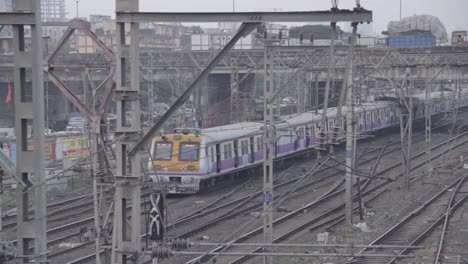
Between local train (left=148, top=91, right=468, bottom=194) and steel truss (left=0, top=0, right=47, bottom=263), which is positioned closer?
steel truss (left=0, top=0, right=47, bottom=263)

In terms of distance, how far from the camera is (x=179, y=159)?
63.0ft

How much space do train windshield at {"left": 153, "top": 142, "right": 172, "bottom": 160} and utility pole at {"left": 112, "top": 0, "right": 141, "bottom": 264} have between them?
12.7 meters

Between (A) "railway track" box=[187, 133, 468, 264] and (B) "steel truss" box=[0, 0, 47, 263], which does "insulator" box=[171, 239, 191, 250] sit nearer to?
(B) "steel truss" box=[0, 0, 47, 263]

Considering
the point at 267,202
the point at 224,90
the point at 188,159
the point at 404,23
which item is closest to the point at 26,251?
the point at 267,202

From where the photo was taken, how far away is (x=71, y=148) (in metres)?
24.7

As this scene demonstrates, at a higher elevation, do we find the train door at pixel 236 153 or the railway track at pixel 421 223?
the train door at pixel 236 153

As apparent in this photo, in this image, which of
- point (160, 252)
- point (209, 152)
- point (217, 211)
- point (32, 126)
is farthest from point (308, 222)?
point (32, 126)

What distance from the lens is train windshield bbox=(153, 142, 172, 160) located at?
19.3m

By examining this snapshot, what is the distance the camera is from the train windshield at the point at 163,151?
1930cm

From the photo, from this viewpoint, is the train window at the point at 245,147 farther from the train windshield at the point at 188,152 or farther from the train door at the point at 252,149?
the train windshield at the point at 188,152

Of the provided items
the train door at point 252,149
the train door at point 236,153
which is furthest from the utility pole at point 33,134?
the train door at point 252,149

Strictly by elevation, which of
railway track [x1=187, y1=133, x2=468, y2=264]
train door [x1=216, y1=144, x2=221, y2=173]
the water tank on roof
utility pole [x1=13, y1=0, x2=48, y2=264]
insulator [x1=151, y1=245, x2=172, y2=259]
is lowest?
railway track [x1=187, y1=133, x2=468, y2=264]

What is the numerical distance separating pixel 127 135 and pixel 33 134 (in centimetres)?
71

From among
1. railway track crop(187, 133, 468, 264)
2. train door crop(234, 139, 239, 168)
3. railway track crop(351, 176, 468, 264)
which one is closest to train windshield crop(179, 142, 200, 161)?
train door crop(234, 139, 239, 168)
